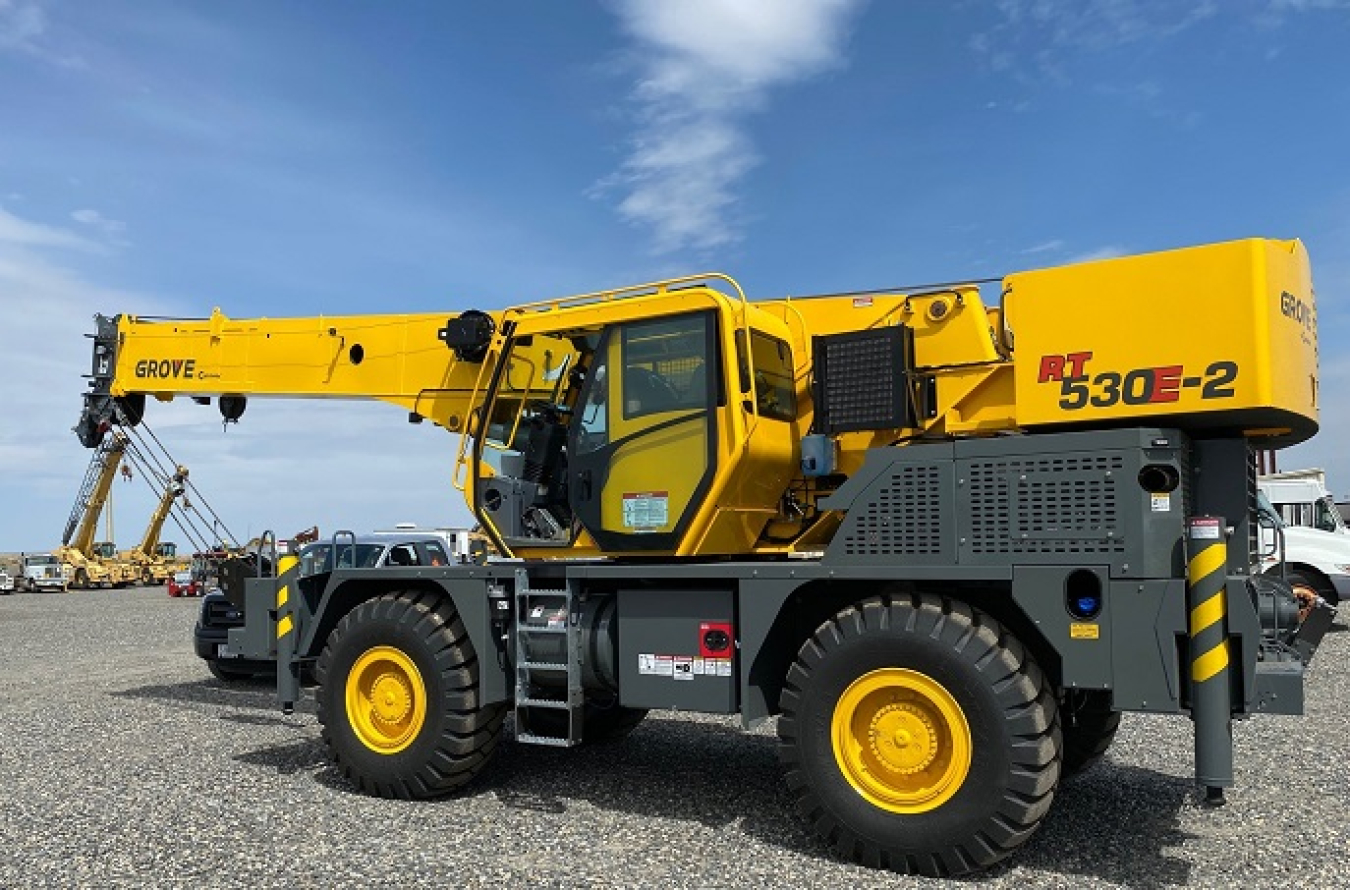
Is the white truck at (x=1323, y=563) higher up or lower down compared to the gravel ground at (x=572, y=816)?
higher up

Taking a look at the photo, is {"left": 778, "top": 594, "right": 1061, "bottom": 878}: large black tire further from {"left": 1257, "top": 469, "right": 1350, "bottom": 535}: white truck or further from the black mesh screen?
{"left": 1257, "top": 469, "right": 1350, "bottom": 535}: white truck

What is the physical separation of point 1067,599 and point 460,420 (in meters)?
4.94

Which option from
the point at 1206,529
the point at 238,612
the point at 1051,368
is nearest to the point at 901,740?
the point at 1206,529

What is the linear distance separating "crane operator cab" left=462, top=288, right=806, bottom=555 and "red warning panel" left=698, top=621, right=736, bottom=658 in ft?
1.63

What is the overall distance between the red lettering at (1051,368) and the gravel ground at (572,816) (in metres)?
2.58

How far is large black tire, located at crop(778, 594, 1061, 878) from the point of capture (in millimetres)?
5340

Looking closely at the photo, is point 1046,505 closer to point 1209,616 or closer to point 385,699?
point 1209,616

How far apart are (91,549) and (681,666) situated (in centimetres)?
4191

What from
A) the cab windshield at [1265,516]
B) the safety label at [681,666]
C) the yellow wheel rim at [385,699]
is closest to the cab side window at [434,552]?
the yellow wheel rim at [385,699]

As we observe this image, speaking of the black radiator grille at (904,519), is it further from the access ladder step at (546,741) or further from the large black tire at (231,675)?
the large black tire at (231,675)

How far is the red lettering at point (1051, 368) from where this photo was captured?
5.73 m

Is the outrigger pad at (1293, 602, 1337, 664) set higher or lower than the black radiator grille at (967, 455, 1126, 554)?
lower

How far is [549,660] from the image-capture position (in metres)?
7.06

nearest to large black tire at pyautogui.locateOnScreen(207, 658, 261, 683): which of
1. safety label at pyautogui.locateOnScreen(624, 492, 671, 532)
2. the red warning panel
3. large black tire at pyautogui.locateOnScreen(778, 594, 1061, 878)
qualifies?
safety label at pyautogui.locateOnScreen(624, 492, 671, 532)
